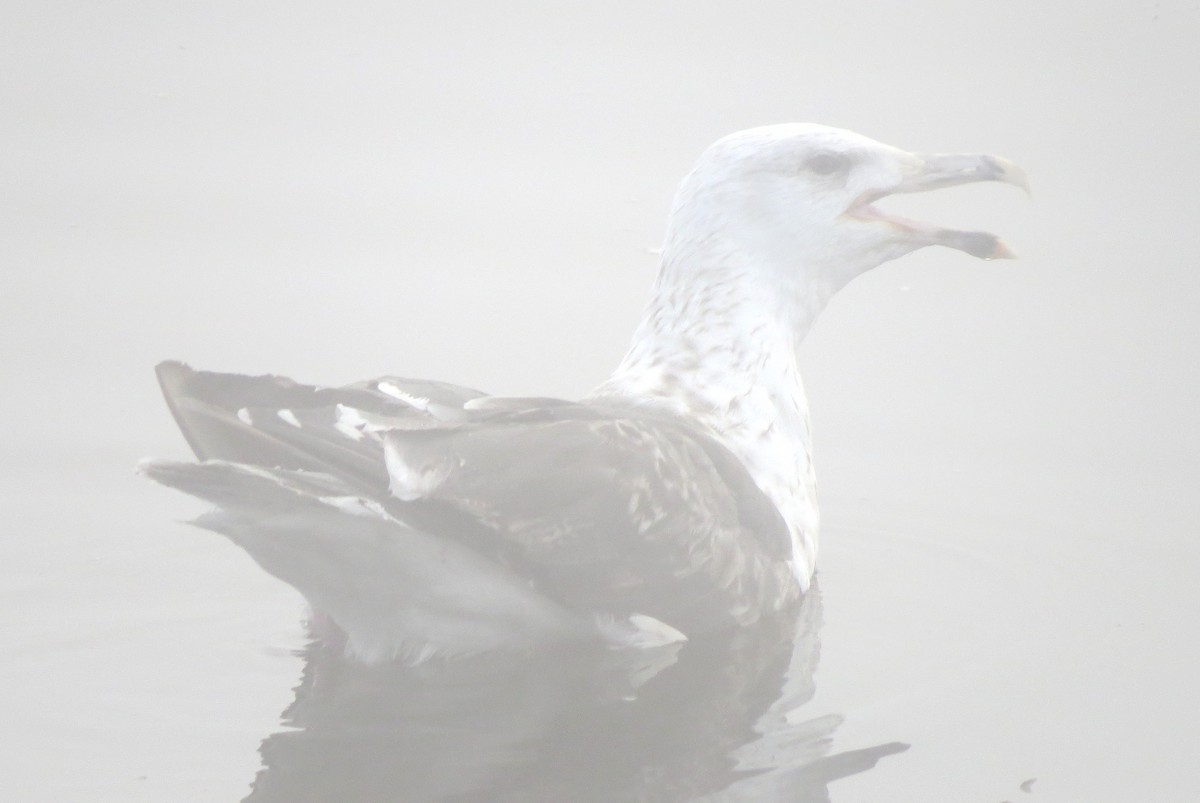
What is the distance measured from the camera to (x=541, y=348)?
21.0 ft

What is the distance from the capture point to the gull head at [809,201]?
521 cm

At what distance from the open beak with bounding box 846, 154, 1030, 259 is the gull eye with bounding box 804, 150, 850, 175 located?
106mm

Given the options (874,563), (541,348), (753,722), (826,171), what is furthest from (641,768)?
(541,348)

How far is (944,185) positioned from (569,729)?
2.11m

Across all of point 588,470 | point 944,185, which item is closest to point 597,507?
point 588,470

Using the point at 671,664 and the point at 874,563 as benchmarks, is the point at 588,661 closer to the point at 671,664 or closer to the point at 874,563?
the point at 671,664

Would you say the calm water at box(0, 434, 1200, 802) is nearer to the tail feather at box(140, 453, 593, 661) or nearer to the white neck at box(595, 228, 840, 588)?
the tail feather at box(140, 453, 593, 661)

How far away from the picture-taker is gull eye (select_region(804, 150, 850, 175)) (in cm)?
525

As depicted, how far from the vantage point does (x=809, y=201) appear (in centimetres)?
523

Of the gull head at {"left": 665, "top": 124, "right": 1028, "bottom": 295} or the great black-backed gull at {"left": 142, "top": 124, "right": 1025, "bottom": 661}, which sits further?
the gull head at {"left": 665, "top": 124, "right": 1028, "bottom": 295}

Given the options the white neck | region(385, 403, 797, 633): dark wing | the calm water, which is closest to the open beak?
the white neck

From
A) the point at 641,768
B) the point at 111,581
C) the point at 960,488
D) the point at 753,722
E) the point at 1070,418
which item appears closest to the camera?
the point at 641,768

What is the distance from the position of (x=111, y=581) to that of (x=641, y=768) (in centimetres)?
175

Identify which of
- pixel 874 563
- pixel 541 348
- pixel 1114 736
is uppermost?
pixel 541 348
